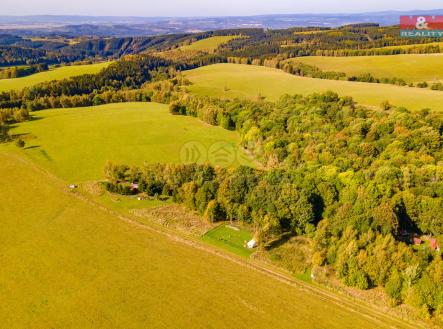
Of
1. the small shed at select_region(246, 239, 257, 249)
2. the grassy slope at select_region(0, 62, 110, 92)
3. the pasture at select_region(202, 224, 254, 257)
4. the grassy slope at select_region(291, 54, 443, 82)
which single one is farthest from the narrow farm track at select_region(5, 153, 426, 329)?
the grassy slope at select_region(291, 54, 443, 82)

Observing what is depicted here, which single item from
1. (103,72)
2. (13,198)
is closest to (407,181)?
(13,198)

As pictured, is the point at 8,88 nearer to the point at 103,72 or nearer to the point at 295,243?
the point at 103,72

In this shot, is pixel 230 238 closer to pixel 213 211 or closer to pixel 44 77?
pixel 213 211

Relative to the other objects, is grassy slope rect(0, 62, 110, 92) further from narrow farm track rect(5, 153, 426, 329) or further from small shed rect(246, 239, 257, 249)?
small shed rect(246, 239, 257, 249)

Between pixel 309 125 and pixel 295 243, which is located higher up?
pixel 309 125

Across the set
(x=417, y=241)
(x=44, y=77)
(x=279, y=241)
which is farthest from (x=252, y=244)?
(x=44, y=77)

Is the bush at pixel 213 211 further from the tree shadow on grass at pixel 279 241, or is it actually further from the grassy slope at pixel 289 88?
the grassy slope at pixel 289 88
